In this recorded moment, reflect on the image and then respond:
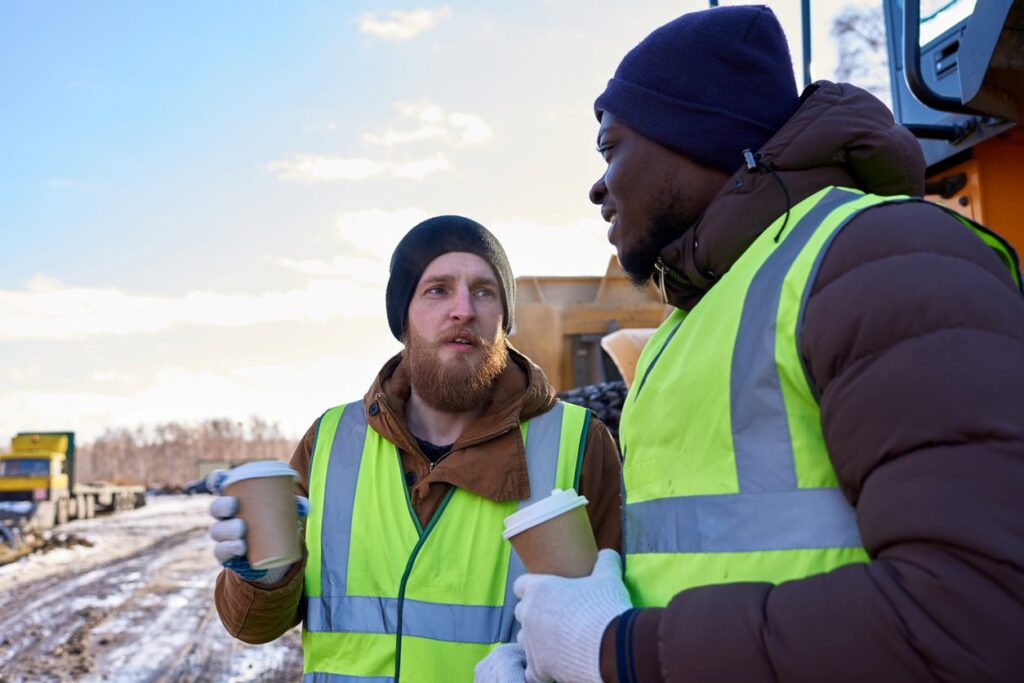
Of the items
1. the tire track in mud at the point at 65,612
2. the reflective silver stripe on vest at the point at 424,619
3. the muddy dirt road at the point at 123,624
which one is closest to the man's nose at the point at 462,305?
the reflective silver stripe on vest at the point at 424,619

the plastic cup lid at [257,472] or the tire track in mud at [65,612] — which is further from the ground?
the plastic cup lid at [257,472]

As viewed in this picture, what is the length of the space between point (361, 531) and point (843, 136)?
174 cm

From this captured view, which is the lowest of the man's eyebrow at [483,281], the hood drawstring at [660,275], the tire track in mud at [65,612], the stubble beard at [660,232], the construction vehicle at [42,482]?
the tire track in mud at [65,612]

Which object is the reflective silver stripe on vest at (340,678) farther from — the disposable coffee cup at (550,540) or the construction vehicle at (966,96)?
the construction vehicle at (966,96)

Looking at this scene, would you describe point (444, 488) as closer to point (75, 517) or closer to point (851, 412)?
point (851, 412)

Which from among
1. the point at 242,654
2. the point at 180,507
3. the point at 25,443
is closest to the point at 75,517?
the point at 25,443

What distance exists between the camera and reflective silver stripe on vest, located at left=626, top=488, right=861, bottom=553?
1.18 m

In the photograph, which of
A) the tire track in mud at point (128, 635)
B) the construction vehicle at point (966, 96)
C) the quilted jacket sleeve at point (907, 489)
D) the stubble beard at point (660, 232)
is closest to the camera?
the quilted jacket sleeve at point (907, 489)

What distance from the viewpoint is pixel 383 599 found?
2.44 metres

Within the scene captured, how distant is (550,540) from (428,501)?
1101 mm

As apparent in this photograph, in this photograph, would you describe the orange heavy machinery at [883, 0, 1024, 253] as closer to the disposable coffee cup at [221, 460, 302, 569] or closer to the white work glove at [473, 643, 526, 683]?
the white work glove at [473, 643, 526, 683]

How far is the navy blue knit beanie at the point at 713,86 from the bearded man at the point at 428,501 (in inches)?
48.3

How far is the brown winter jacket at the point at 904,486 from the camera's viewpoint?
38.1 inches

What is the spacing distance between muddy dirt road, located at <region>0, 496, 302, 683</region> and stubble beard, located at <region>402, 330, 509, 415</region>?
15.6 feet
